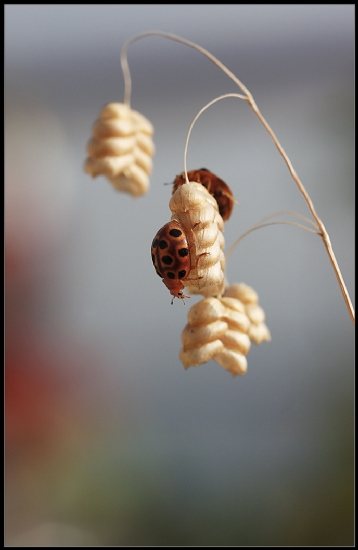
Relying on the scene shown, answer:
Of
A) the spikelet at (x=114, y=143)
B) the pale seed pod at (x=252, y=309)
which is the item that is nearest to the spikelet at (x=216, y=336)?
the pale seed pod at (x=252, y=309)

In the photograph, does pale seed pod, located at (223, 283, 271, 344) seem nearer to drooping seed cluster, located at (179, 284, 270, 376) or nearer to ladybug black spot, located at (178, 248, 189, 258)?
drooping seed cluster, located at (179, 284, 270, 376)

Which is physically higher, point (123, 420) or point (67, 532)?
point (123, 420)

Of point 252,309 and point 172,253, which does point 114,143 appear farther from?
point 172,253

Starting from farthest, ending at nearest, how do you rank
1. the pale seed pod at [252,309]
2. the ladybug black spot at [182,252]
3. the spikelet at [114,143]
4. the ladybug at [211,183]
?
the spikelet at [114,143], the pale seed pod at [252,309], the ladybug at [211,183], the ladybug black spot at [182,252]

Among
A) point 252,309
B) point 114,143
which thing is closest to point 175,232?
point 252,309

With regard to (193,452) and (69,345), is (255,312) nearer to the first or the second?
(69,345)

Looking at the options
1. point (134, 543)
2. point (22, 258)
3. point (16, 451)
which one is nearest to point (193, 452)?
point (134, 543)

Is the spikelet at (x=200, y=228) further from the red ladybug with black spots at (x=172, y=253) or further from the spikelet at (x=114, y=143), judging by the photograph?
the spikelet at (x=114, y=143)
